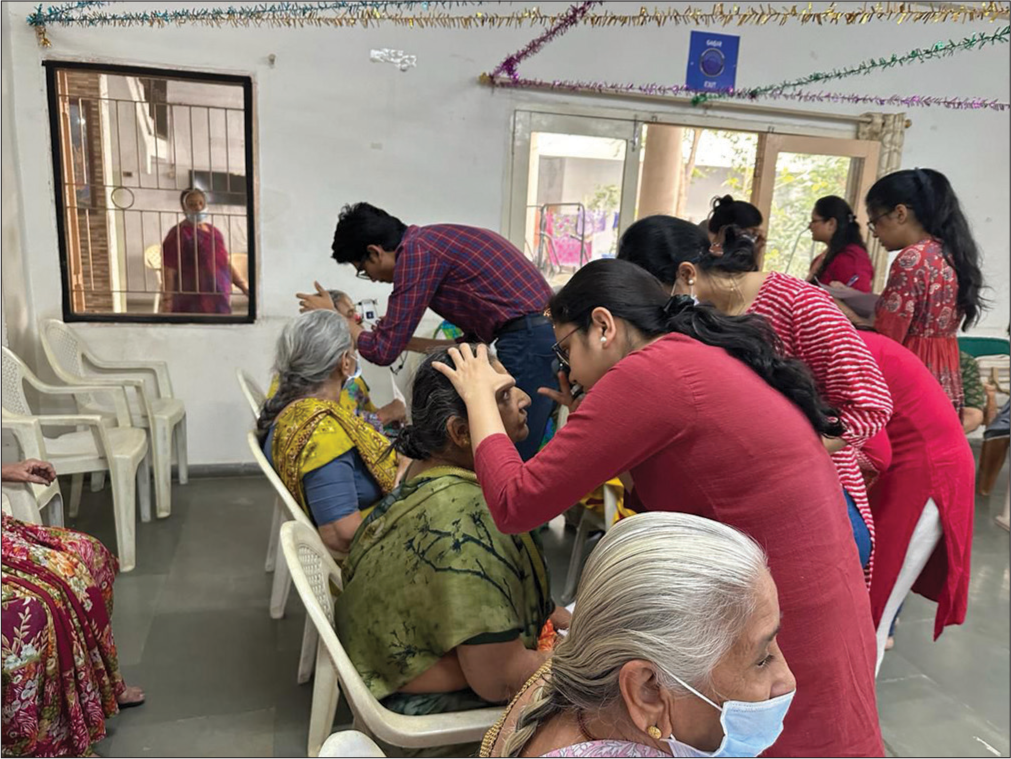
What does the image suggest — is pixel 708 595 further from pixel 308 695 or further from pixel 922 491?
pixel 308 695

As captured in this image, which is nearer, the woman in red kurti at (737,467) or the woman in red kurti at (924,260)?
the woman in red kurti at (737,467)

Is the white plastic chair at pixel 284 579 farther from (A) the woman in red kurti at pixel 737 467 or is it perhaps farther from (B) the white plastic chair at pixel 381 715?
(A) the woman in red kurti at pixel 737 467

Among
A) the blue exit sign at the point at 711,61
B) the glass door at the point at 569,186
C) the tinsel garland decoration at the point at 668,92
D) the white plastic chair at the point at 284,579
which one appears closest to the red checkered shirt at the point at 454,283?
the white plastic chair at the point at 284,579

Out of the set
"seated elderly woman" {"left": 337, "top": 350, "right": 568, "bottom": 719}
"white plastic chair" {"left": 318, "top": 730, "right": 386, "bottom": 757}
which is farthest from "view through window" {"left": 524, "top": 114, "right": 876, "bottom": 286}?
"white plastic chair" {"left": 318, "top": 730, "right": 386, "bottom": 757}

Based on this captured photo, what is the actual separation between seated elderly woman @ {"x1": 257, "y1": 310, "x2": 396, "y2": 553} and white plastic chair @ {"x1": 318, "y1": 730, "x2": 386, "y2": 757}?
→ 870mm

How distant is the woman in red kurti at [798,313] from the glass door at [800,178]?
301 cm

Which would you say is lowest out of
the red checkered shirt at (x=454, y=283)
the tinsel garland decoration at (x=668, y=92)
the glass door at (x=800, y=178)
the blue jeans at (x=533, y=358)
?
the blue jeans at (x=533, y=358)

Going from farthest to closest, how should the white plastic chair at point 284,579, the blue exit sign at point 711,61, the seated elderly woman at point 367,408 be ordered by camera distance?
the blue exit sign at point 711,61 → the seated elderly woman at point 367,408 → the white plastic chair at point 284,579

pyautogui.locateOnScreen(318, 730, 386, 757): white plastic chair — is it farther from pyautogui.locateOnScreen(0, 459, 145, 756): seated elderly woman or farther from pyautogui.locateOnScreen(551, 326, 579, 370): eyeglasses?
pyautogui.locateOnScreen(0, 459, 145, 756): seated elderly woman

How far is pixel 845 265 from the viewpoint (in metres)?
3.24

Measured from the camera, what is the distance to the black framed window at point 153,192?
3.43 meters

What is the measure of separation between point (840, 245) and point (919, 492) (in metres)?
1.87

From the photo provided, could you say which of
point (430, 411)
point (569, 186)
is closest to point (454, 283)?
point (430, 411)

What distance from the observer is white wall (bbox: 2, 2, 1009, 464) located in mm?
3354
